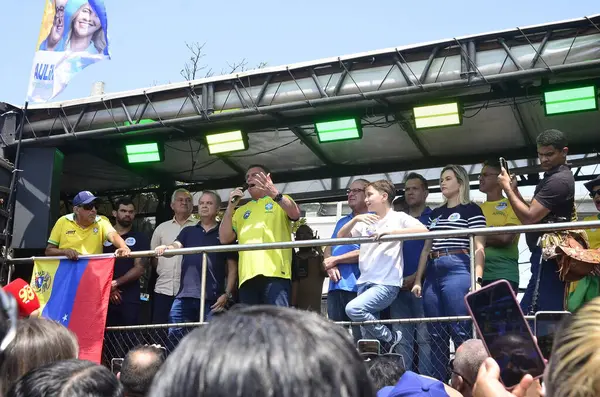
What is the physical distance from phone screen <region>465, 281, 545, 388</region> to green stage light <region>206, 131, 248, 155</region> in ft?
24.2

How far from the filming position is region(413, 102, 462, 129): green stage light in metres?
8.38

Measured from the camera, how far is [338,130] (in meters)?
9.15

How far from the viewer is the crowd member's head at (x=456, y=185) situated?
665 cm

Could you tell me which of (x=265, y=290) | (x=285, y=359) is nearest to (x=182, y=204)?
(x=265, y=290)

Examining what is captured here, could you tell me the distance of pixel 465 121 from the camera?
30.6 ft

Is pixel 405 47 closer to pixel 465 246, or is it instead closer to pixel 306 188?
pixel 465 246

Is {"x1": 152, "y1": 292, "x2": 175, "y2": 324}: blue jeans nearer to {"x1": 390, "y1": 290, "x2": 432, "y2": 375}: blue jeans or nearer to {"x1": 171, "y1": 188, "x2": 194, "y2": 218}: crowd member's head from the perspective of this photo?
{"x1": 171, "y1": 188, "x2": 194, "y2": 218}: crowd member's head

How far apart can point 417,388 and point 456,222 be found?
3.38 meters

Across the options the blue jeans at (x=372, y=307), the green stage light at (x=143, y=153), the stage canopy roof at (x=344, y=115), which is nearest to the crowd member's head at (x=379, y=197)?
the blue jeans at (x=372, y=307)

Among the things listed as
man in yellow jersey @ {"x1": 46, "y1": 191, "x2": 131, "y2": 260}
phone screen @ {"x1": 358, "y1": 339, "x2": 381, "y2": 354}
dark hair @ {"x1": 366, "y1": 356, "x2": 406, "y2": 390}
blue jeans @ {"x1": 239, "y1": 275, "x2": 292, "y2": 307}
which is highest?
man in yellow jersey @ {"x1": 46, "y1": 191, "x2": 131, "y2": 260}

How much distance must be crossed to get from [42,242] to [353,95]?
13.9 ft

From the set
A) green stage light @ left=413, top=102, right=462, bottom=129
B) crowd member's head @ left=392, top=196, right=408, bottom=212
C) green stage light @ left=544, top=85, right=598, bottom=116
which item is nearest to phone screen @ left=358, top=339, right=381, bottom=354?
crowd member's head @ left=392, top=196, right=408, bottom=212

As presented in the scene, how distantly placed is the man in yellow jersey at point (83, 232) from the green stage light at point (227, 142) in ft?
6.22

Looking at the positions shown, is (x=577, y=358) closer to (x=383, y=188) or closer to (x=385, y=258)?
(x=385, y=258)
